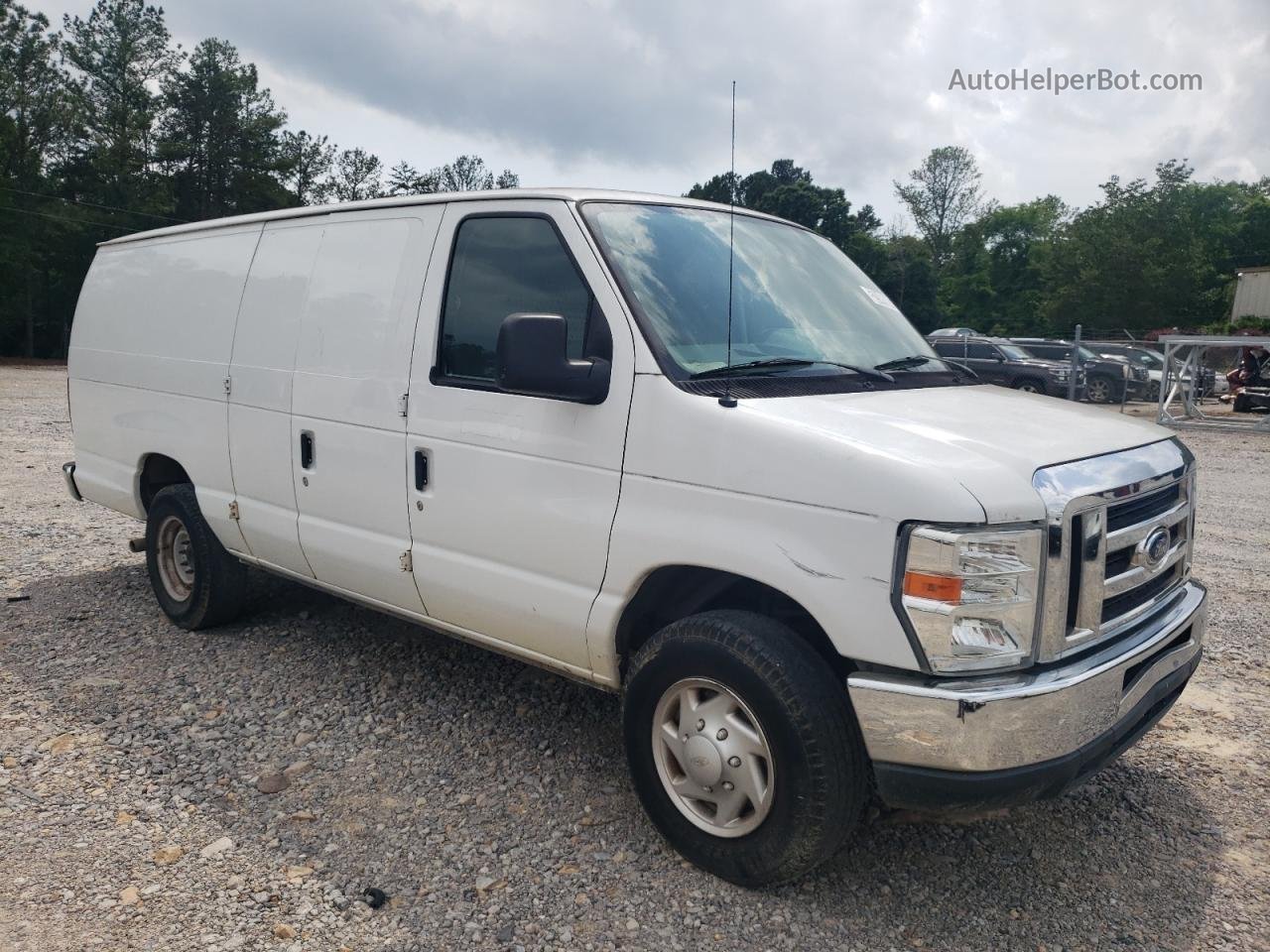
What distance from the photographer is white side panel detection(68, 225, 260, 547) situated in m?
4.94

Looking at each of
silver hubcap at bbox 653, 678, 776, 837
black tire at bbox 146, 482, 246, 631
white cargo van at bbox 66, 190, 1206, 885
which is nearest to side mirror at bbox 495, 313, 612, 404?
white cargo van at bbox 66, 190, 1206, 885

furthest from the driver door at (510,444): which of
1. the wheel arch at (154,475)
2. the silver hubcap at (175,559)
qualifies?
the wheel arch at (154,475)

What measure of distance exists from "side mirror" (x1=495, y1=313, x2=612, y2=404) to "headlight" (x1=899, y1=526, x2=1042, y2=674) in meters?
1.19

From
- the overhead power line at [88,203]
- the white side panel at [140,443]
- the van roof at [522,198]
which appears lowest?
the white side panel at [140,443]

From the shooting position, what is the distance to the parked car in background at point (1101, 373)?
73.9ft

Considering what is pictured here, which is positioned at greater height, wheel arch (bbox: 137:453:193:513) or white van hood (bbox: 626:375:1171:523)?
white van hood (bbox: 626:375:1171:523)

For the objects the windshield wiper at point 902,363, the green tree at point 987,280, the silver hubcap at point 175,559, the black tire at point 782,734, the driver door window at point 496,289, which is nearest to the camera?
the black tire at point 782,734

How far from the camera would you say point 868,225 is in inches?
2889

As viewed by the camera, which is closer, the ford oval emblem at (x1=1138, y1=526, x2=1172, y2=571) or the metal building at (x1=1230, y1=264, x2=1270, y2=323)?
the ford oval emblem at (x1=1138, y1=526, x2=1172, y2=571)

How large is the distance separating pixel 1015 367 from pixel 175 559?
1994 centimetres

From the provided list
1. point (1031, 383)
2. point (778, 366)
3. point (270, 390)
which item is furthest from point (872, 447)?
point (1031, 383)

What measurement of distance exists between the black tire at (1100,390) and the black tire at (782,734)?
22.4 meters

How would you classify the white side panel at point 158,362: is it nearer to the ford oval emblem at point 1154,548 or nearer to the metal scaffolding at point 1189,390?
the ford oval emblem at point 1154,548

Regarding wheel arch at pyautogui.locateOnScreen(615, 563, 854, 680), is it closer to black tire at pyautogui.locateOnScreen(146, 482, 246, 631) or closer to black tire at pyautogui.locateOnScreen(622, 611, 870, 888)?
black tire at pyautogui.locateOnScreen(622, 611, 870, 888)
